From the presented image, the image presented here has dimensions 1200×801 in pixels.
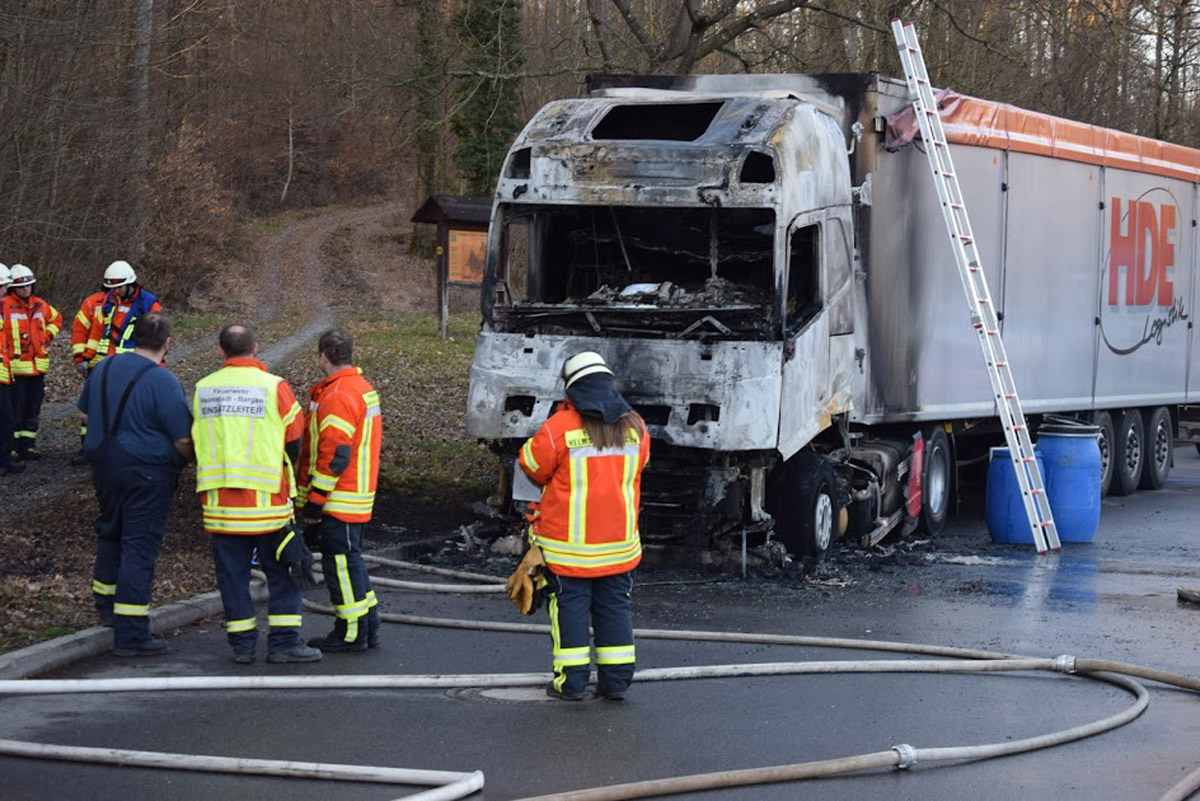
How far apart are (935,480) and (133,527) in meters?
8.08

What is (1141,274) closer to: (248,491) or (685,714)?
(685,714)

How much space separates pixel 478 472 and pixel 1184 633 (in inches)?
312

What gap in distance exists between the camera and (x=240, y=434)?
320 inches

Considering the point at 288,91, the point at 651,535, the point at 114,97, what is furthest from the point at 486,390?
the point at 288,91

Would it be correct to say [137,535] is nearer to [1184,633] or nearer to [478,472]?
[1184,633]

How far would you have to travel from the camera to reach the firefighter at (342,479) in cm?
843

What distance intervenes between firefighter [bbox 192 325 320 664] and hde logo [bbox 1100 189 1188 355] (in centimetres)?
1115

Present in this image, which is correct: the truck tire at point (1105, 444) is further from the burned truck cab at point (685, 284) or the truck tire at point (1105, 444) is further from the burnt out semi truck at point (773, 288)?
the burned truck cab at point (685, 284)

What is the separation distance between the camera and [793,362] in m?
11.1

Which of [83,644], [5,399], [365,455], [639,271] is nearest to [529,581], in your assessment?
[365,455]

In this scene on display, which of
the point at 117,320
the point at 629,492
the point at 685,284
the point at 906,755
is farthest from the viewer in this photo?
the point at 117,320

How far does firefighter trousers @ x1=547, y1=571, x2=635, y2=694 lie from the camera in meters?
7.46

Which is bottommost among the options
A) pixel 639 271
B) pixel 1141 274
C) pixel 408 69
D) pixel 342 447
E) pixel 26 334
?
pixel 342 447

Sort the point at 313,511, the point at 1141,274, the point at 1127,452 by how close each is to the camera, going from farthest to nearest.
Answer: the point at 1127,452, the point at 1141,274, the point at 313,511
